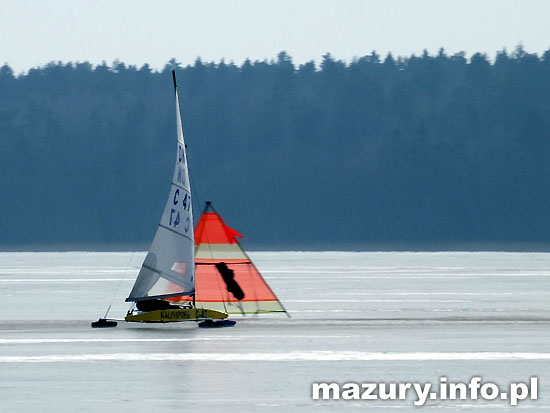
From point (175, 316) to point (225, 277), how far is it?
12.6ft

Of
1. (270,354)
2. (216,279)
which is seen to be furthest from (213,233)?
(270,354)

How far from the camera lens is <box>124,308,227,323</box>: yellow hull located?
40562mm

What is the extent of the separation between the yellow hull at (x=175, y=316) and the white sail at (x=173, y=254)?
0.50 m

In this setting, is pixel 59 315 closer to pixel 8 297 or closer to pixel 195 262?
pixel 195 262

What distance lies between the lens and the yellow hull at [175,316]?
40562 millimetres

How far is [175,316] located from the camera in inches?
1601

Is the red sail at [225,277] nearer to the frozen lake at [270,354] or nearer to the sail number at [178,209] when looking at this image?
the frozen lake at [270,354]

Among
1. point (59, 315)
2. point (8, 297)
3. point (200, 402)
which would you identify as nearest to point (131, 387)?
point (200, 402)

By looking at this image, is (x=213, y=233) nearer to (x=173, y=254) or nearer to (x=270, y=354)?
(x=173, y=254)

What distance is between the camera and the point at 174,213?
1620 inches

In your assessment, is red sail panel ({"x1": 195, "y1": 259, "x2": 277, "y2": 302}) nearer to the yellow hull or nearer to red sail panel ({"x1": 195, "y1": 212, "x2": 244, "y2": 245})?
red sail panel ({"x1": 195, "y1": 212, "x2": 244, "y2": 245})

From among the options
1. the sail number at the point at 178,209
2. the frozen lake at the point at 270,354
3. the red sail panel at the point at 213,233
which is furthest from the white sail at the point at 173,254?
the red sail panel at the point at 213,233

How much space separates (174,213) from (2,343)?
20.2 feet

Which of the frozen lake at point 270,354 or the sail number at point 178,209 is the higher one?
the sail number at point 178,209
